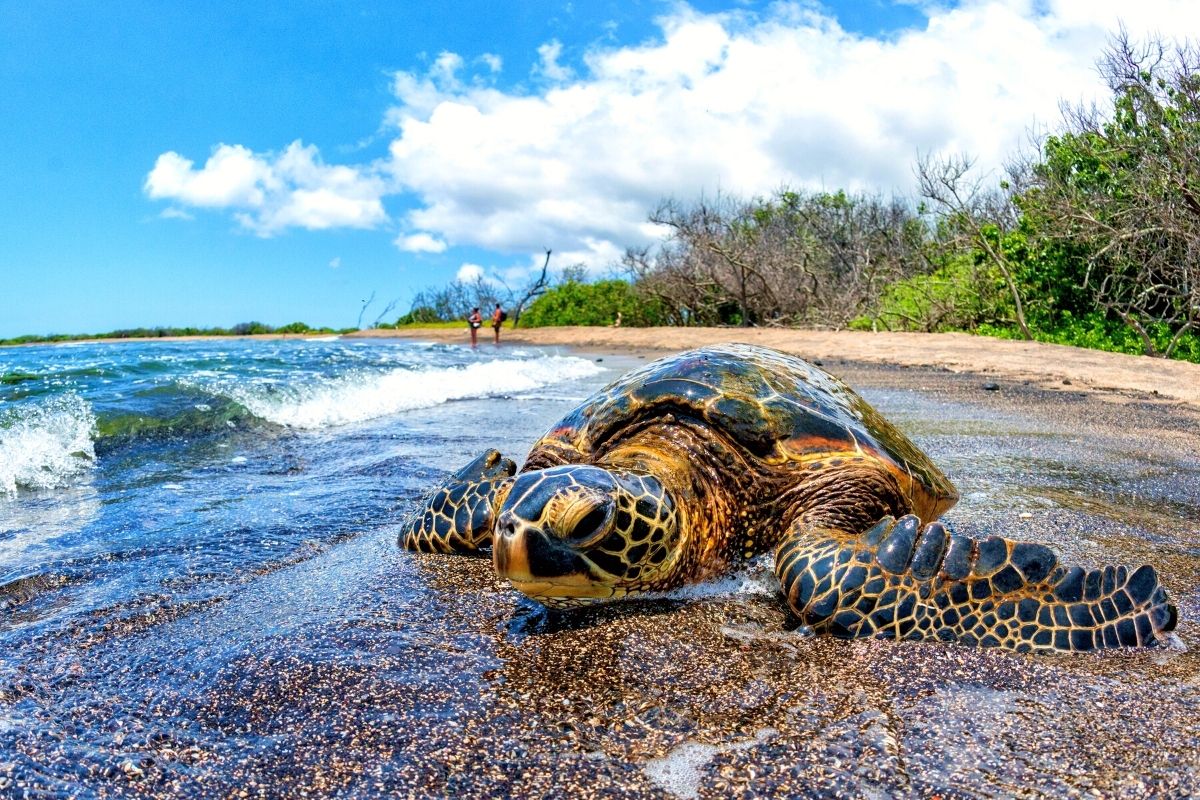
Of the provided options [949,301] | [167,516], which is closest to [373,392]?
[167,516]

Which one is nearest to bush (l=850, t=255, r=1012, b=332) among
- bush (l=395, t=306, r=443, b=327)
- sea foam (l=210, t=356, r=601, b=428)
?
sea foam (l=210, t=356, r=601, b=428)

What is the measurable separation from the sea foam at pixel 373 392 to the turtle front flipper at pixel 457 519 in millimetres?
5457

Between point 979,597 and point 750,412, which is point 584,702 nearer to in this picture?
point 979,597

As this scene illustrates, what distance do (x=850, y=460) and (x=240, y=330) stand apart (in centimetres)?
6826

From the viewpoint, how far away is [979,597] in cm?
221

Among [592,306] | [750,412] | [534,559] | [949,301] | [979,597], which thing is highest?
[592,306]

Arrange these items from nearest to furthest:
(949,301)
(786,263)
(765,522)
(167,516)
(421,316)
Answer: (765,522), (167,516), (949,301), (786,263), (421,316)

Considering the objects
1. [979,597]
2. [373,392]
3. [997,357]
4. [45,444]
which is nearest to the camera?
[979,597]

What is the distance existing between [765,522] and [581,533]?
1.06 m

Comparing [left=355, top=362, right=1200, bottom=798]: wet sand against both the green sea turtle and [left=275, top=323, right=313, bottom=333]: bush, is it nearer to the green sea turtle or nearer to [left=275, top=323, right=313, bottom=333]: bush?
the green sea turtle

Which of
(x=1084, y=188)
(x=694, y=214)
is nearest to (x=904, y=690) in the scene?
(x=1084, y=188)

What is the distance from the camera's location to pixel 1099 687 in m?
1.91

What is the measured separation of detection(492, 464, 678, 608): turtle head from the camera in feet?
6.66

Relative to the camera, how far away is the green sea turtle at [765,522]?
213 cm
